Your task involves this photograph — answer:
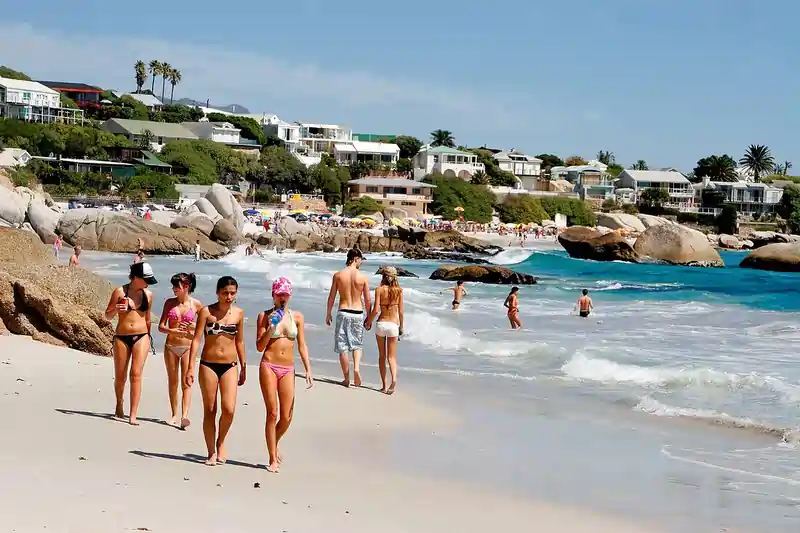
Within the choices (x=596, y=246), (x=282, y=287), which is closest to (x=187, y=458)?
(x=282, y=287)

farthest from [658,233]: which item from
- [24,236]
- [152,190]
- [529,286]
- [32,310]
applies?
[32,310]

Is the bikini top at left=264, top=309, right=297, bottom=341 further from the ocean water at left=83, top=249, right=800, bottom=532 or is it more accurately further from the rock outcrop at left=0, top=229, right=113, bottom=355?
the rock outcrop at left=0, top=229, right=113, bottom=355

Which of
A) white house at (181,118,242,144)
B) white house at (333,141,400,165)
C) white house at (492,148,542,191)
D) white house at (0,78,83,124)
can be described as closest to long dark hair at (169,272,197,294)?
white house at (181,118,242,144)

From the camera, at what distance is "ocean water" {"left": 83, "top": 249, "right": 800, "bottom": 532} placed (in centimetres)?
815

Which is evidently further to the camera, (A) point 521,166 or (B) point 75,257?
(A) point 521,166

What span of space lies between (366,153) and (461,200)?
73.8 ft

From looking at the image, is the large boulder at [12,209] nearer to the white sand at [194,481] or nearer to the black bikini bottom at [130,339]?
the white sand at [194,481]

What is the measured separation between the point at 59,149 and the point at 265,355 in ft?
280

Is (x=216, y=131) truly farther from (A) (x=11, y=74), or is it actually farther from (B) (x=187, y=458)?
(B) (x=187, y=458)

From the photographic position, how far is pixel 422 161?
112438 mm

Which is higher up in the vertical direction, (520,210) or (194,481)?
(520,210)

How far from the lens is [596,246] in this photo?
59625 mm

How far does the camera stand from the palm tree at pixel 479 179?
106 metres

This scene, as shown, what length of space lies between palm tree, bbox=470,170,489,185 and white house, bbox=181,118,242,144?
24911 mm
